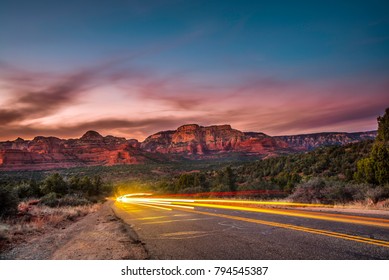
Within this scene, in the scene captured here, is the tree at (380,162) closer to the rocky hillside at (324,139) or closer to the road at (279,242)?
the rocky hillside at (324,139)

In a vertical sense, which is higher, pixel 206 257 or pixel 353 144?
pixel 353 144

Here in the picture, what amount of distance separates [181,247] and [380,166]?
1466cm

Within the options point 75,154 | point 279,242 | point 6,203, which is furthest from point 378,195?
point 75,154

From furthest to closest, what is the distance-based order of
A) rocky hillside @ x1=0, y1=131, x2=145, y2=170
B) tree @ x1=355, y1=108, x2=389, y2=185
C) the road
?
1. rocky hillside @ x1=0, y1=131, x2=145, y2=170
2. tree @ x1=355, y1=108, x2=389, y2=185
3. the road

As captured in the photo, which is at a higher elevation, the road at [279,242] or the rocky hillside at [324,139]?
the rocky hillside at [324,139]

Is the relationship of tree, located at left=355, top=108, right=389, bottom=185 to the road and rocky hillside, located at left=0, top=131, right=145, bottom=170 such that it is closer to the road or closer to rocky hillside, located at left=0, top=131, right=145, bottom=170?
the road

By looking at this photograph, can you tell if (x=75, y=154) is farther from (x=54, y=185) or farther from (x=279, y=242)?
(x=279, y=242)

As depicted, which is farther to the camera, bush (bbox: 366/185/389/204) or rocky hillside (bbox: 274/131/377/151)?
rocky hillside (bbox: 274/131/377/151)

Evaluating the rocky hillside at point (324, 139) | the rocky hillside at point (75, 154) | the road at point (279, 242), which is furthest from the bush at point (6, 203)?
the rocky hillside at point (75, 154)

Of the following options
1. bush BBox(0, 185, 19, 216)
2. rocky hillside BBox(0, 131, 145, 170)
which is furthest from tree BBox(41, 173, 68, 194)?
bush BBox(0, 185, 19, 216)

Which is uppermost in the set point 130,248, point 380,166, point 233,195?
point 380,166

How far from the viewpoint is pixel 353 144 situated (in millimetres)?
33812
